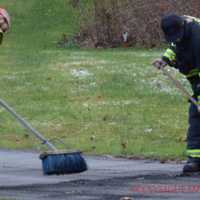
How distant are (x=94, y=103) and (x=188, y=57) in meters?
7.50

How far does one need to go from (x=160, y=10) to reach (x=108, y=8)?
200cm

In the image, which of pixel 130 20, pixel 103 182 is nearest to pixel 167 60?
pixel 103 182

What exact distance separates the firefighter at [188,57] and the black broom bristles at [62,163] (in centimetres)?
159

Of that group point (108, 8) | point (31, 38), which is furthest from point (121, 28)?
point (31, 38)

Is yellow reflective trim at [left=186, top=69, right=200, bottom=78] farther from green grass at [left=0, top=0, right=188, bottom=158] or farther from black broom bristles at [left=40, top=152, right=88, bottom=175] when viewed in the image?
green grass at [left=0, top=0, right=188, bottom=158]

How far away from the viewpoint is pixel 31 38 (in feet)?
116

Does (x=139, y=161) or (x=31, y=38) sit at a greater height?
(x=139, y=161)

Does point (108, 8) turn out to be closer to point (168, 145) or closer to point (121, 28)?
point (121, 28)

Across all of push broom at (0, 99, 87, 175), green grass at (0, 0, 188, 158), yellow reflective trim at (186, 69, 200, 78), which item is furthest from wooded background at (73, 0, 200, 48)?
push broom at (0, 99, 87, 175)

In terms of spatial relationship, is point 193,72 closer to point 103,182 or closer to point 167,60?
point 167,60

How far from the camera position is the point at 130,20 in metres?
31.7

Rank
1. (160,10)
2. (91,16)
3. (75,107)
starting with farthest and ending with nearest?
(91,16) < (160,10) < (75,107)

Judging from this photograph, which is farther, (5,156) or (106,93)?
(106,93)


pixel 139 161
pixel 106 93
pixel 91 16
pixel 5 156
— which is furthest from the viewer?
pixel 91 16
